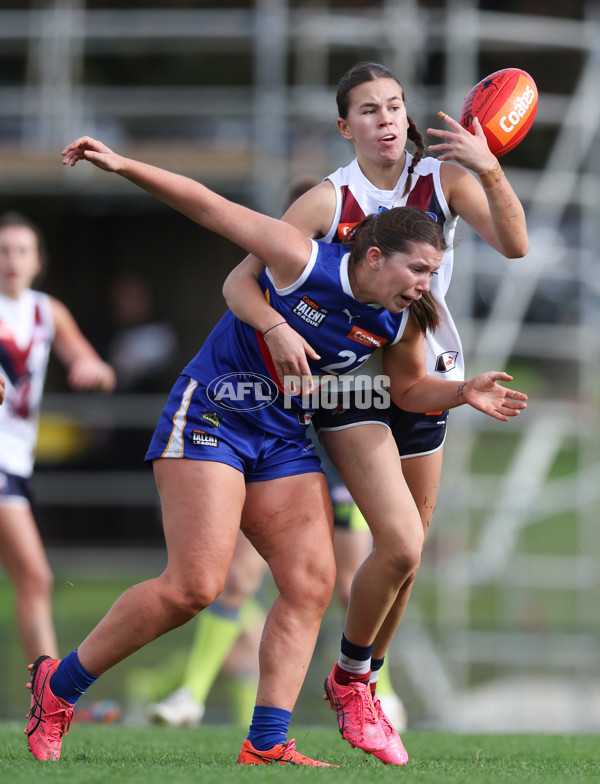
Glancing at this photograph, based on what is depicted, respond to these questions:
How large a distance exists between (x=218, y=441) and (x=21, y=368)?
2.47 meters

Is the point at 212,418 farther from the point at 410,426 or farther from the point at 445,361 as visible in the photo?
the point at 445,361

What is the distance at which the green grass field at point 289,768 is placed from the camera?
3.19 meters

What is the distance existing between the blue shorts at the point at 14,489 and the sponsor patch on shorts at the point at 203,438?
85.8 inches

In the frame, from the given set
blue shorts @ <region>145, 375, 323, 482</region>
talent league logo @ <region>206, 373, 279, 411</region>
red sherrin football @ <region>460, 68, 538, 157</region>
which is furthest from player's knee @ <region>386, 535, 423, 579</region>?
red sherrin football @ <region>460, 68, 538, 157</region>

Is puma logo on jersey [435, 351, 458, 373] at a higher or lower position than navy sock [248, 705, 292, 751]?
higher

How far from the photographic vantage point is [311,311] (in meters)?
3.58

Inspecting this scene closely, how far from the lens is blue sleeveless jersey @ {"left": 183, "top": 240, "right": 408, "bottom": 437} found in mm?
3561

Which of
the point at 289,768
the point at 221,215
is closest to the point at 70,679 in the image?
the point at 289,768

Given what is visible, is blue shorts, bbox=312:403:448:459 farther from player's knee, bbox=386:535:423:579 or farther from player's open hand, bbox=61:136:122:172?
player's open hand, bbox=61:136:122:172

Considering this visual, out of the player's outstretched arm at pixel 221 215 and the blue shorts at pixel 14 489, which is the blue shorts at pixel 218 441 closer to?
the player's outstretched arm at pixel 221 215

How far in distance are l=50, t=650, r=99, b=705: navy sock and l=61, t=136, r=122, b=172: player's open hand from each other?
1474mm

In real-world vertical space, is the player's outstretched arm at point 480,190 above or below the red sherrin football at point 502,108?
below

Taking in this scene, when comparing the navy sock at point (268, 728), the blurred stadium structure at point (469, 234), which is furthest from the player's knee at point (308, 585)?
the blurred stadium structure at point (469, 234)

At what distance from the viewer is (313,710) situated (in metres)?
7.77
